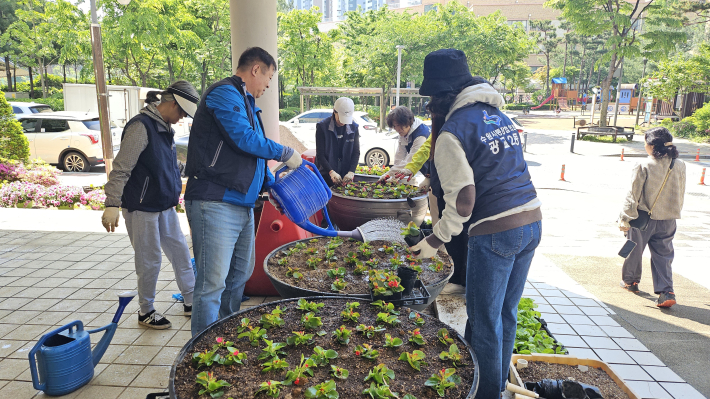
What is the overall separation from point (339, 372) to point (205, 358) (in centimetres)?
57

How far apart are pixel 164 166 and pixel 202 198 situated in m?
0.89

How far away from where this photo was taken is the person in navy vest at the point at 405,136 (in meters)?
4.92

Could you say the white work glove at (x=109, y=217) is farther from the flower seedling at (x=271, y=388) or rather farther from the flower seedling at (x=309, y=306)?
the flower seedling at (x=271, y=388)

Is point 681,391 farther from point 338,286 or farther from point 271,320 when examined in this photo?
point 271,320

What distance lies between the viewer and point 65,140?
12641mm

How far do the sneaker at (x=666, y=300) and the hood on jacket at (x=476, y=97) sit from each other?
334 cm

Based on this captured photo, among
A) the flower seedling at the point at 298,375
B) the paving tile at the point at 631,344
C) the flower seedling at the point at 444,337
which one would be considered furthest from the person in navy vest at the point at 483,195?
the paving tile at the point at 631,344

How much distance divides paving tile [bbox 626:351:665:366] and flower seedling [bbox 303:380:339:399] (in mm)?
2453

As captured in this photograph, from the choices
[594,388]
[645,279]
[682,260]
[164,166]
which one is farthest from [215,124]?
[682,260]

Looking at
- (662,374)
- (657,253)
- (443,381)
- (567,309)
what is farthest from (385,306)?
(657,253)

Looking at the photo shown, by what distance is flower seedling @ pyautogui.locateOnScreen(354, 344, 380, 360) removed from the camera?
211 cm

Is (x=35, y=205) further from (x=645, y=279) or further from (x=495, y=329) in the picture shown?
(x=645, y=279)

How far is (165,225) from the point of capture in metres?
3.42

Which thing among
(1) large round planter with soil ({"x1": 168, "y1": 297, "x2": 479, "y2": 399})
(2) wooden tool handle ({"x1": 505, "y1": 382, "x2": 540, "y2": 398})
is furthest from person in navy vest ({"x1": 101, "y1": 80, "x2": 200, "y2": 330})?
(2) wooden tool handle ({"x1": 505, "y1": 382, "x2": 540, "y2": 398})
